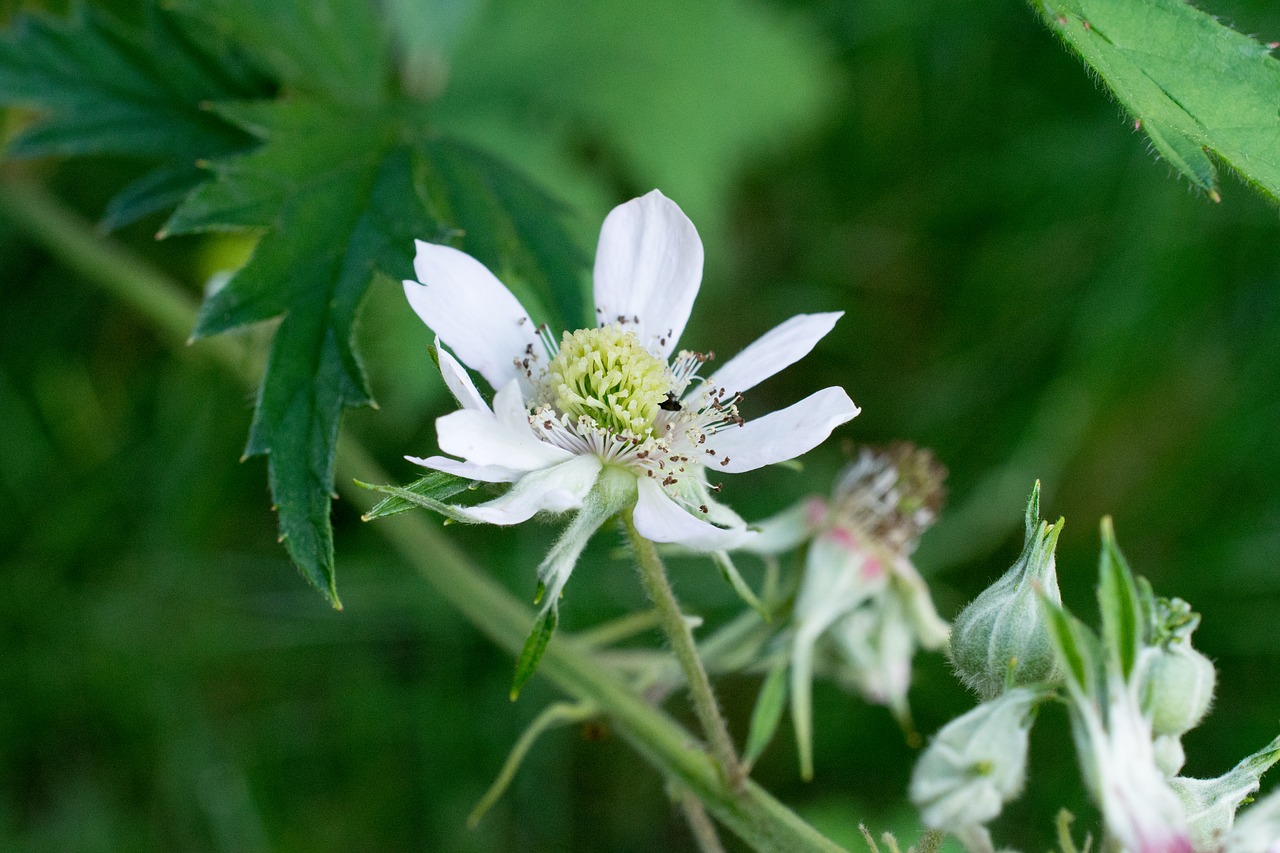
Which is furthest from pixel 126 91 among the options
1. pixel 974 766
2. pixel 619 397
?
pixel 974 766

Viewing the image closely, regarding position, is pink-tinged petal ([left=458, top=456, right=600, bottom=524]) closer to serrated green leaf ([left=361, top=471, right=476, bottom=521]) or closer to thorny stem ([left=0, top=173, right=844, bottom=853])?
serrated green leaf ([left=361, top=471, right=476, bottom=521])

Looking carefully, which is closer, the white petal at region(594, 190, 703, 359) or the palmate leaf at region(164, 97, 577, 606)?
the white petal at region(594, 190, 703, 359)

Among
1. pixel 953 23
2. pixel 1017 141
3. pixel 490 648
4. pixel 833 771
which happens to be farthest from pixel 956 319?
pixel 490 648

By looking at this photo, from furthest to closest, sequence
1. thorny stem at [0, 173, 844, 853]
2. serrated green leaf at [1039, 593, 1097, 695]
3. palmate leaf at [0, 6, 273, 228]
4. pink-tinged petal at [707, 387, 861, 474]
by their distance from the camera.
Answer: palmate leaf at [0, 6, 273, 228] → thorny stem at [0, 173, 844, 853] → pink-tinged petal at [707, 387, 861, 474] → serrated green leaf at [1039, 593, 1097, 695]

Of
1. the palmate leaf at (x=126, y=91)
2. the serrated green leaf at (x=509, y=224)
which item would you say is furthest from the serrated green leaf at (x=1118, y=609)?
the palmate leaf at (x=126, y=91)

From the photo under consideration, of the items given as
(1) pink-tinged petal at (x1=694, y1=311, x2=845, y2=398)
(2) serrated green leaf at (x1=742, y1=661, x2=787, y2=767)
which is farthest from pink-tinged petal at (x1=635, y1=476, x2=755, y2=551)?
(2) serrated green leaf at (x1=742, y1=661, x2=787, y2=767)

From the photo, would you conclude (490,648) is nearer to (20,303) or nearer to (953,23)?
(20,303)
